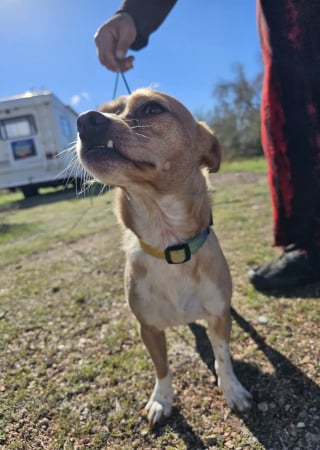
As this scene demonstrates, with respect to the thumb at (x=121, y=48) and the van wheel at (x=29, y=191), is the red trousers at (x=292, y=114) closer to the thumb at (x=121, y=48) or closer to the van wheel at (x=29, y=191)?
the thumb at (x=121, y=48)

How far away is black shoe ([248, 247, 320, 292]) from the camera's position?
2.78 meters

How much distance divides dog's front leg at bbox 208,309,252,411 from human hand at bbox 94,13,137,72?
5.46 ft

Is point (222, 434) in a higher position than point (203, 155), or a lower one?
lower

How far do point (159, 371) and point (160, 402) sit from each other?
14 centimetres

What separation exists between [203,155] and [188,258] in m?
0.59

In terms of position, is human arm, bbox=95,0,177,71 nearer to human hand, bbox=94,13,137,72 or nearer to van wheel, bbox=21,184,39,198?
human hand, bbox=94,13,137,72

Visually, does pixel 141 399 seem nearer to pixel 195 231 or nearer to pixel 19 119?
pixel 195 231

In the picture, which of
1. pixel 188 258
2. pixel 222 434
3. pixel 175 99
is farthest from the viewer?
pixel 175 99

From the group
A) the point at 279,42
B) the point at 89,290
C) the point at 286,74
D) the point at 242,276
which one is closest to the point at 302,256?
the point at 242,276

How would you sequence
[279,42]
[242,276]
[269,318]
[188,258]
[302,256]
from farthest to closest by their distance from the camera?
1. [242,276]
2. [302,256]
3. [269,318]
4. [279,42]
5. [188,258]

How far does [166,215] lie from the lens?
1847 mm

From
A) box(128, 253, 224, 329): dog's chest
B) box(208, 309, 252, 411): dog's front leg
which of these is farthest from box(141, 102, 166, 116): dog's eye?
box(208, 309, 252, 411): dog's front leg

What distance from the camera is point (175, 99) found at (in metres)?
1.93

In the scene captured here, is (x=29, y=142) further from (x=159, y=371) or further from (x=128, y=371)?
(x=159, y=371)
